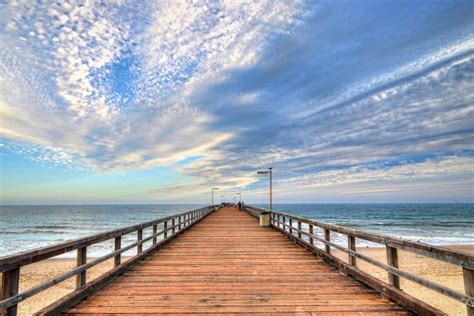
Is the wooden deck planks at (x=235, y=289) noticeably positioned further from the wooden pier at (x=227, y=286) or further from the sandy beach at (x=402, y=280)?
the sandy beach at (x=402, y=280)

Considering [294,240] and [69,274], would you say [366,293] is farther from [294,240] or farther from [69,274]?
[294,240]

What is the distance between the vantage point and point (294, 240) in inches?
412

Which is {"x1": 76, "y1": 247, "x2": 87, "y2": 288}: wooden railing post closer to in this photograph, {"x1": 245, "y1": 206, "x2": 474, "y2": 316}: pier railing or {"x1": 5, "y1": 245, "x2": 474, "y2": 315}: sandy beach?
{"x1": 245, "y1": 206, "x2": 474, "y2": 316}: pier railing

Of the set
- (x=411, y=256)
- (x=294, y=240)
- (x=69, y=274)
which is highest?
(x=69, y=274)

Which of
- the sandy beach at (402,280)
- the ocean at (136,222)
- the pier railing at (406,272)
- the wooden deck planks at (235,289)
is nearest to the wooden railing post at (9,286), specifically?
the wooden deck planks at (235,289)

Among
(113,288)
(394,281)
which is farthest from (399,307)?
(113,288)

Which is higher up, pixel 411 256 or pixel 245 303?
pixel 245 303

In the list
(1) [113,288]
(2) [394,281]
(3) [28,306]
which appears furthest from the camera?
(3) [28,306]

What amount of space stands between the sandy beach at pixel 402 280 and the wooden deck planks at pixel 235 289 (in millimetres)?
Answer: 9582

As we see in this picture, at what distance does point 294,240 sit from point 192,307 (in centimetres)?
687

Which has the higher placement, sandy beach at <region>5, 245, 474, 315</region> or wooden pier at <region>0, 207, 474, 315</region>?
wooden pier at <region>0, 207, 474, 315</region>

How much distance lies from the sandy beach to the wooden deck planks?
9.58 metres

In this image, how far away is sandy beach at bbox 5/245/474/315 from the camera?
1320 cm

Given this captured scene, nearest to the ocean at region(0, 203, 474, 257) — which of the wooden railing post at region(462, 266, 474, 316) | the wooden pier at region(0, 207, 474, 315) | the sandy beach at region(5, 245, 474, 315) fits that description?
the sandy beach at region(5, 245, 474, 315)
